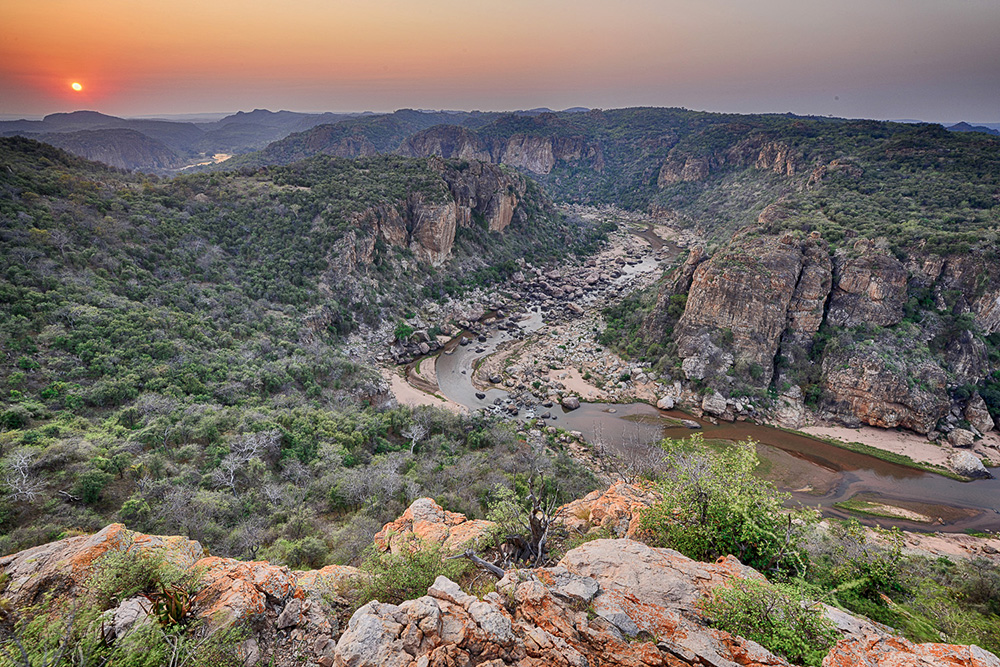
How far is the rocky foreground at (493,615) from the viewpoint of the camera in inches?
255

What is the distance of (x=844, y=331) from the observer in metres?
34.7

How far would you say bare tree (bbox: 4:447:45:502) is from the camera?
13.3 m

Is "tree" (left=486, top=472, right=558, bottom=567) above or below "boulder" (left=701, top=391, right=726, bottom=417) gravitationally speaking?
above

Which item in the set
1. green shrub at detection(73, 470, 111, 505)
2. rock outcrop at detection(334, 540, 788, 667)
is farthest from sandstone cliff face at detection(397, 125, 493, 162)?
rock outcrop at detection(334, 540, 788, 667)

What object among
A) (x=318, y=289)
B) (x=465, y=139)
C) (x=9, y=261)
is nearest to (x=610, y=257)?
(x=318, y=289)

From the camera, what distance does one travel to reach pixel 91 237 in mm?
32594

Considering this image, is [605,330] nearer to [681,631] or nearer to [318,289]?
[318,289]

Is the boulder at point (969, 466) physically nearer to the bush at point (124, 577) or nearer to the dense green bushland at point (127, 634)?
the dense green bushland at point (127, 634)

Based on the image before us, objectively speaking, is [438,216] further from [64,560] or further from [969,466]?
[969,466]

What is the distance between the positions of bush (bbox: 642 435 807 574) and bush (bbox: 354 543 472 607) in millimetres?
5930

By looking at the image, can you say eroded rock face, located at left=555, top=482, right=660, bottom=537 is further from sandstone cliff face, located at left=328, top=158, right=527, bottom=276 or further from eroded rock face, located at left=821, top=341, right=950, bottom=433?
sandstone cliff face, located at left=328, top=158, right=527, bottom=276

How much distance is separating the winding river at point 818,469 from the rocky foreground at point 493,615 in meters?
21.4

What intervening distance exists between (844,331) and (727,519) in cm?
3627

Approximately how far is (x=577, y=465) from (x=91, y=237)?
45.4 metres
